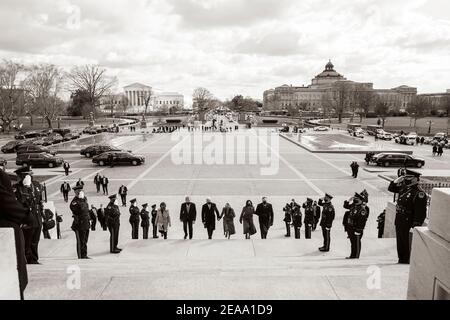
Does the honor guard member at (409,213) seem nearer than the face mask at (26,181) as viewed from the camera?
Yes

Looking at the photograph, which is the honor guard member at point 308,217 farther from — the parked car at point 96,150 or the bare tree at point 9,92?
the bare tree at point 9,92

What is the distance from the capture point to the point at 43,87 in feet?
192

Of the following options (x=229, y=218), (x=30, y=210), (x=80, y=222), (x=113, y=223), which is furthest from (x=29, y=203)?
(x=229, y=218)

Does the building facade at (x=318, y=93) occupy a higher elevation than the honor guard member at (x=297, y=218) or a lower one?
higher

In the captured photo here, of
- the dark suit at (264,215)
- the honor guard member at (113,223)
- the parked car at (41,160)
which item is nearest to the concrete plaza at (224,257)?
the honor guard member at (113,223)

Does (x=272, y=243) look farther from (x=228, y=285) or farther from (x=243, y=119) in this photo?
(x=243, y=119)

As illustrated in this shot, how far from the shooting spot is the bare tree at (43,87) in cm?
5741

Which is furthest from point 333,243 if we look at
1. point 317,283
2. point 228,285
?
point 228,285

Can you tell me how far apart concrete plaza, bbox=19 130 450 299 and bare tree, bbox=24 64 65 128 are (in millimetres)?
42825

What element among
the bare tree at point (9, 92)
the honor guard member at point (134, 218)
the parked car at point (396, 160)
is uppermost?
the bare tree at point (9, 92)

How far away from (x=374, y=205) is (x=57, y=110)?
206 ft

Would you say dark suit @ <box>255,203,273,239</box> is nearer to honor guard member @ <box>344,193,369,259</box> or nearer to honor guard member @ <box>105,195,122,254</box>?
honor guard member @ <box>344,193,369,259</box>

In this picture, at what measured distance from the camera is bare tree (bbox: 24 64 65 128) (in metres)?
57.4
